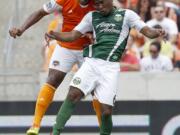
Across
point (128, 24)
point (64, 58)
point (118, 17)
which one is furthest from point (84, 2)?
point (64, 58)

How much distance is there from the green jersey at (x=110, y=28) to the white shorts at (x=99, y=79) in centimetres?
10

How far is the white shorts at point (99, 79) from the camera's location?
971 centimetres

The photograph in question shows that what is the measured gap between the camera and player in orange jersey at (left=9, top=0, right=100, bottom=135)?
33.1 feet

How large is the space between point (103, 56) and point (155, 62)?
361cm

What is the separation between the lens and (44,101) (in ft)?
33.6

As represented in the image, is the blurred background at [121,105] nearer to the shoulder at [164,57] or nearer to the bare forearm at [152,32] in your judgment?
the shoulder at [164,57]

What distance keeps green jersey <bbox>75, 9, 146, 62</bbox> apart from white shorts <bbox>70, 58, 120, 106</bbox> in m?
0.10

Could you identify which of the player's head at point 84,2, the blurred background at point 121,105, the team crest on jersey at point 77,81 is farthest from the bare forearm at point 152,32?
the blurred background at point 121,105

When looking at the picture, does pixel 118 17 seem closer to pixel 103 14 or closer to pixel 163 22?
pixel 103 14

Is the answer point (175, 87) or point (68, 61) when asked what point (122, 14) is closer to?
point (68, 61)

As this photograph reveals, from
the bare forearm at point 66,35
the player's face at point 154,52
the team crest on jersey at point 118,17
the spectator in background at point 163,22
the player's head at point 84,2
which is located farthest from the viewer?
the spectator in background at point 163,22

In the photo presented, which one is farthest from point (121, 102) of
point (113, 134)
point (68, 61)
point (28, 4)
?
point (28, 4)

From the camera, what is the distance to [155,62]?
13.3 metres

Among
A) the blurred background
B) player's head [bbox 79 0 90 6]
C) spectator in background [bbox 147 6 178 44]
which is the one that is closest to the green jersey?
player's head [bbox 79 0 90 6]
